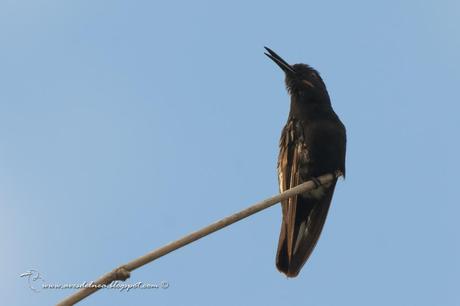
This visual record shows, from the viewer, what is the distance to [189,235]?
4766 mm

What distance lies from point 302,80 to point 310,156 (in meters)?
1.15

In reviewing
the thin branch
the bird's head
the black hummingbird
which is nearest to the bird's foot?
the black hummingbird

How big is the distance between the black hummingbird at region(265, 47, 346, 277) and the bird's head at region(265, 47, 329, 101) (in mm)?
14

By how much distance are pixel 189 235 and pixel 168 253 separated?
204 mm

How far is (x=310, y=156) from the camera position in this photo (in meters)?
9.20

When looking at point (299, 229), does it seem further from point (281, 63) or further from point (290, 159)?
point (281, 63)

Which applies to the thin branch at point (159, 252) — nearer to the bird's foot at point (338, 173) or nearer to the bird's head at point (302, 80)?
the bird's foot at point (338, 173)

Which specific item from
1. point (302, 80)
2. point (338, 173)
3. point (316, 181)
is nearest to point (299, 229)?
point (338, 173)

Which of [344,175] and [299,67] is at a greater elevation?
[299,67]

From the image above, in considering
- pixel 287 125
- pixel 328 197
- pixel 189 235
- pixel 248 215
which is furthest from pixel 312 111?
pixel 189 235

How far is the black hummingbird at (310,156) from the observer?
30.1 feet

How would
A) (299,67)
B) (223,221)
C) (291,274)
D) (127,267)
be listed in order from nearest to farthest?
1. (127,267)
2. (223,221)
3. (291,274)
4. (299,67)

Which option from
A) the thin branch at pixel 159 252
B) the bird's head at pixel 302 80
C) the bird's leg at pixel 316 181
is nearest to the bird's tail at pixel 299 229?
the bird's leg at pixel 316 181

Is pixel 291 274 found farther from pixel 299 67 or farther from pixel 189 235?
pixel 189 235
